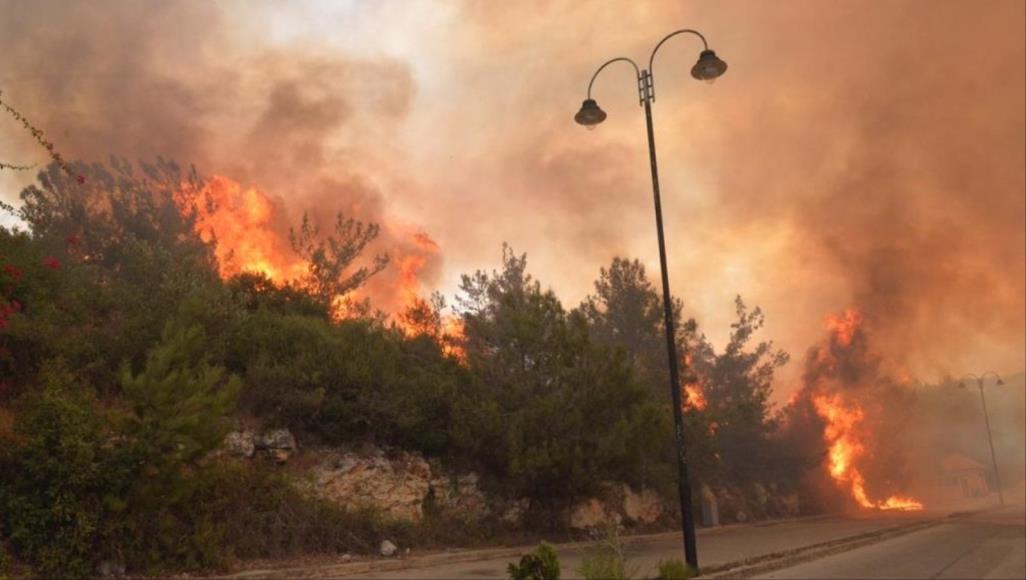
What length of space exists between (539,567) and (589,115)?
30.0 ft

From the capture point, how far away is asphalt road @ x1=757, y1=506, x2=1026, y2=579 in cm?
1191

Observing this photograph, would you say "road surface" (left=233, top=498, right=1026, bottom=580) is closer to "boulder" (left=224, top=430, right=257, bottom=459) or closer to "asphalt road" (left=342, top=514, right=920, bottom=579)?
"asphalt road" (left=342, top=514, right=920, bottom=579)

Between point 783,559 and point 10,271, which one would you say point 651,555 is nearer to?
point 783,559

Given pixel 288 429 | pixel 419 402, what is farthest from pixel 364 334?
pixel 288 429

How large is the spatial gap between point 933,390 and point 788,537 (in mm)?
92076

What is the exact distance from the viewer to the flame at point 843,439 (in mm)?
44659

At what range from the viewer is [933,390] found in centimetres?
9669

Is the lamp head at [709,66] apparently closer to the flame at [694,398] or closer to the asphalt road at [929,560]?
the asphalt road at [929,560]

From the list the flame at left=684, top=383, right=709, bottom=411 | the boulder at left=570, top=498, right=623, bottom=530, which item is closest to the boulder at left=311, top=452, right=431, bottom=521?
the boulder at left=570, top=498, right=623, bottom=530

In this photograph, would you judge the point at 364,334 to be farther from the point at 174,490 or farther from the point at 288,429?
the point at 174,490

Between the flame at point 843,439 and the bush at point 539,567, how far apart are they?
41106 millimetres

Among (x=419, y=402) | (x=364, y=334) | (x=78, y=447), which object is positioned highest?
(x=364, y=334)

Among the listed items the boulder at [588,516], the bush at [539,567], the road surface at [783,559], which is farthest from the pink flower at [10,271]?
the boulder at [588,516]

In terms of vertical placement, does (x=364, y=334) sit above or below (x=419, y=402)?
above
